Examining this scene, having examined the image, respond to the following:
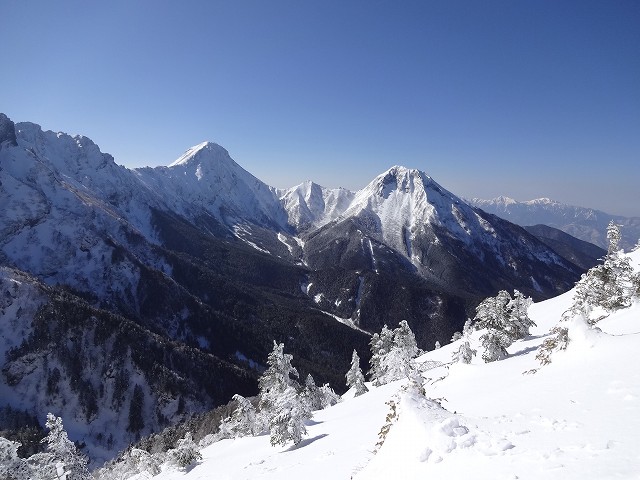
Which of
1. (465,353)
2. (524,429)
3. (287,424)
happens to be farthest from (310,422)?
(524,429)

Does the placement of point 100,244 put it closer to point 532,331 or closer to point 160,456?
point 160,456

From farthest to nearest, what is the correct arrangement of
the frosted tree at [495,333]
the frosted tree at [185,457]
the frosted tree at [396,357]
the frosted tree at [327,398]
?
the frosted tree at [327,398] → the frosted tree at [396,357] → the frosted tree at [185,457] → the frosted tree at [495,333]

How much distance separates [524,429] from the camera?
1312 centimetres

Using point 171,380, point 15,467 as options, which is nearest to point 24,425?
point 171,380

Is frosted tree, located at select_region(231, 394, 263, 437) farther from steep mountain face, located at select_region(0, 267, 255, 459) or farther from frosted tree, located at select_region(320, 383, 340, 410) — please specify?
steep mountain face, located at select_region(0, 267, 255, 459)

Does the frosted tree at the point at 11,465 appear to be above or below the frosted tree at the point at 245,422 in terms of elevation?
above

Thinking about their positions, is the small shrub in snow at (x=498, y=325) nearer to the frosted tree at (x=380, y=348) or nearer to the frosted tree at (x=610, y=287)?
the frosted tree at (x=610, y=287)

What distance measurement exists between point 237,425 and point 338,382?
12658 centimetres

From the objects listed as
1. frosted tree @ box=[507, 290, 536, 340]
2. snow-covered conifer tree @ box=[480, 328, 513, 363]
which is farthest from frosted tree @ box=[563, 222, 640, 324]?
snow-covered conifer tree @ box=[480, 328, 513, 363]

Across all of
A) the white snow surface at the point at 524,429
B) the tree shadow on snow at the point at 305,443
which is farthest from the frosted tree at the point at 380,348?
the white snow surface at the point at 524,429

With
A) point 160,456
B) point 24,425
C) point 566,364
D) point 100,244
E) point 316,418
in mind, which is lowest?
point 24,425

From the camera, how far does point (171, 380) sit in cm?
12688

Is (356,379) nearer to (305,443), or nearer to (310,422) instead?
(310,422)

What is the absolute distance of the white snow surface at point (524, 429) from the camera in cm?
1061
